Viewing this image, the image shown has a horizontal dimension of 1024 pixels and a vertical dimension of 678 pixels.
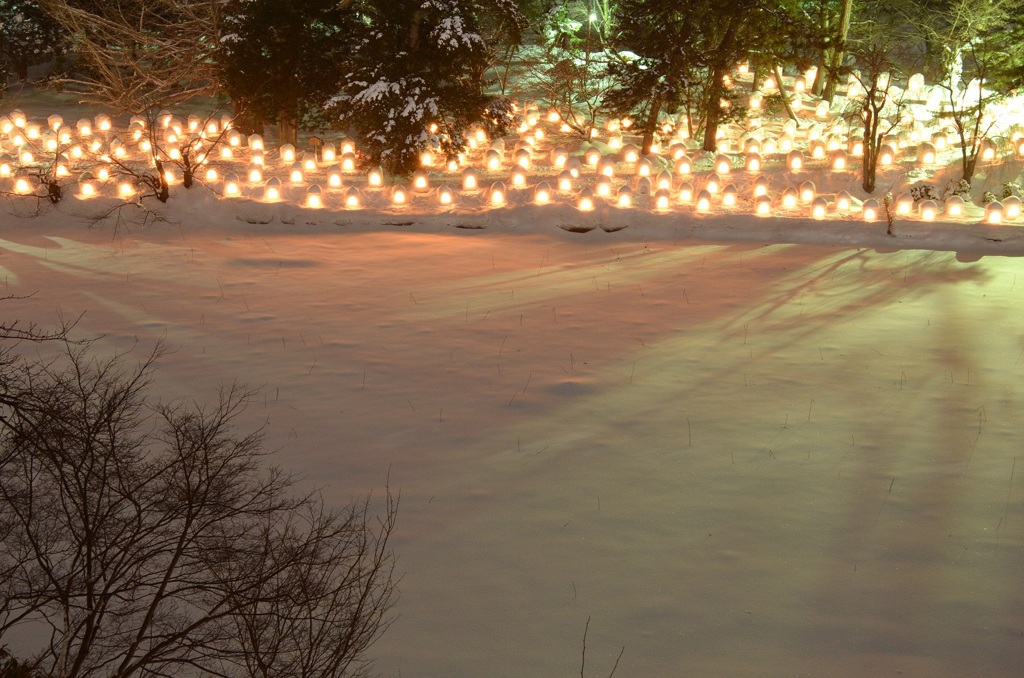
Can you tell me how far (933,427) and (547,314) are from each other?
4137mm

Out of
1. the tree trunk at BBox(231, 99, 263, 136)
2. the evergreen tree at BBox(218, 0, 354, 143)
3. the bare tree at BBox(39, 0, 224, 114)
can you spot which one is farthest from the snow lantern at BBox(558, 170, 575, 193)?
the bare tree at BBox(39, 0, 224, 114)

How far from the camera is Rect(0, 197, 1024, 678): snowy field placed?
4770mm

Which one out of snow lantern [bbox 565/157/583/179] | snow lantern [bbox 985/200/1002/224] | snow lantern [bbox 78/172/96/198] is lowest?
snow lantern [bbox 985/200/1002/224]

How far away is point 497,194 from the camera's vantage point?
13719mm

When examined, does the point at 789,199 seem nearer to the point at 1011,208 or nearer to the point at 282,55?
the point at 1011,208

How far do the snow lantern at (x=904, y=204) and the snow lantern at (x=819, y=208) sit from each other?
0.95 meters

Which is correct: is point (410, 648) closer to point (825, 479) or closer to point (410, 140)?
point (825, 479)

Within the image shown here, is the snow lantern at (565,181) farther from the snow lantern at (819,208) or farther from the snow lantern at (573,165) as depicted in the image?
the snow lantern at (819,208)

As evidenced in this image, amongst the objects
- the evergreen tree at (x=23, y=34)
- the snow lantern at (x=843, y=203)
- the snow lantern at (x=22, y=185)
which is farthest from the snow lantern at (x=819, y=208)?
the evergreen tree at (x=23, y=34)

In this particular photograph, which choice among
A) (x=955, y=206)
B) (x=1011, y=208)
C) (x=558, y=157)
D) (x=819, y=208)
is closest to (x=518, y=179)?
(x=558, y=157)

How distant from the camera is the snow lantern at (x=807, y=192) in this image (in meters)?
13.1

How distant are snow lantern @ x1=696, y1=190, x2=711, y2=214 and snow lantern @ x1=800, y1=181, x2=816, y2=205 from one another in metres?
1.35

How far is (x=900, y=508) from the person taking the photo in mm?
5770

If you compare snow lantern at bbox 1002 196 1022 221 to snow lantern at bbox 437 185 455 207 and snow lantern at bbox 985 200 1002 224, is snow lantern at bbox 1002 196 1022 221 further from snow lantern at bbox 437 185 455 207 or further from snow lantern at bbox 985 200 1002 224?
snow lantern at bbox 437 185 455 207
